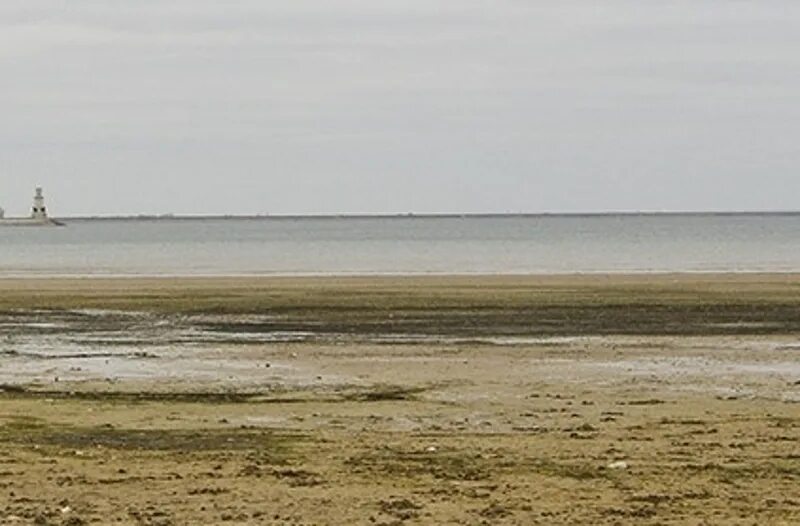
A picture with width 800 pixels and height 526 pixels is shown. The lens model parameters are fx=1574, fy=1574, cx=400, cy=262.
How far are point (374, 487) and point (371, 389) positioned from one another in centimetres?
839

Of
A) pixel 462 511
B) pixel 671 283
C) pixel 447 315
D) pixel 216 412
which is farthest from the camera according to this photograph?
pixel 671 283

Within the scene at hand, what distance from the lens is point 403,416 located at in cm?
1703

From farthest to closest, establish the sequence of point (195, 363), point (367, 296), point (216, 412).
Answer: point (367, 296) < point (195, 363) < point (216, 412)

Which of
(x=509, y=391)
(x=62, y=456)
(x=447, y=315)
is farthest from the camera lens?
(x=447, y=315)

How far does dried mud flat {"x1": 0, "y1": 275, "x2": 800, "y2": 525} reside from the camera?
11273 millimetres

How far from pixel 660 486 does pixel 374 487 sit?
215 cm

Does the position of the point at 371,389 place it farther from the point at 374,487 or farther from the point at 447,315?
the point at 447,315

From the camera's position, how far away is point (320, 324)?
33.3 metres

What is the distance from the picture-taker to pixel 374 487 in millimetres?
11875

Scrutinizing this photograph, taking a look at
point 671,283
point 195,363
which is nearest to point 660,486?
point 195,363

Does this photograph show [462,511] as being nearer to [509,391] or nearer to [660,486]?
[660,486]

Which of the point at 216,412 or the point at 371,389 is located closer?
the point at 216,412

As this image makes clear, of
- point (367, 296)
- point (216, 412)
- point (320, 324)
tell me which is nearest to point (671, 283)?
point (367, 296)

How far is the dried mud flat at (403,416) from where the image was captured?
11273 millimetres
